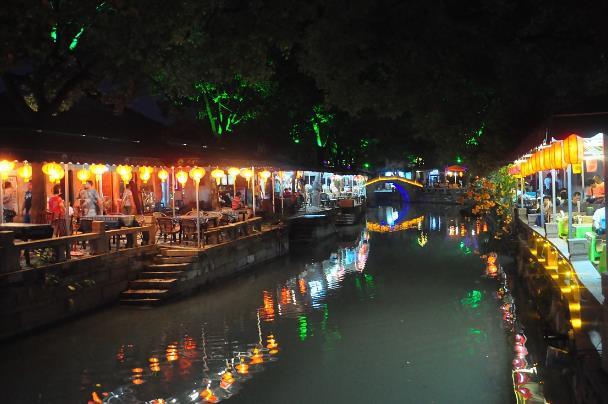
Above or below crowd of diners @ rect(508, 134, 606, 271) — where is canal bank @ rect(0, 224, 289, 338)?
below

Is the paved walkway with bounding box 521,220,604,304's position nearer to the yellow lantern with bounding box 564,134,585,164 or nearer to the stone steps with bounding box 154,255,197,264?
the yellow lantern with bounding box 564,134,585,164

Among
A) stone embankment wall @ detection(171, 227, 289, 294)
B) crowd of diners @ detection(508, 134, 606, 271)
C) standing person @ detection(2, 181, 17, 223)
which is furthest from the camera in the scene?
standing person @ detection(2, 181, 17, 223)

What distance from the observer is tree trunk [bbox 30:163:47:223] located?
49.9 ft

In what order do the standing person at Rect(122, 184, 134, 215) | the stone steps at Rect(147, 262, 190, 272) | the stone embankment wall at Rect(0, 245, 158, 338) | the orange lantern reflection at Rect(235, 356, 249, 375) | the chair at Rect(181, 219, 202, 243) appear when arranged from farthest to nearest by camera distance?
the standing person at Rect(122, 184, 134, 215) < the chair at Rect(181, 219, 202, 243) < the stone steps at Rect(147, 262, 190, 272) < the stone embankment wall at Rect(0, 245, 158, 338) < the orange lantern reflection at Rect(235, 356, 249, 375)

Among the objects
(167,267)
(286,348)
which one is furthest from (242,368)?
(167,267)

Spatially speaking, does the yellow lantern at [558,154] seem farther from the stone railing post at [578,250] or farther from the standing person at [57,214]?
the standing person at [57,214]

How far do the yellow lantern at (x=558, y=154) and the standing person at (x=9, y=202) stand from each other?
50.6 feet

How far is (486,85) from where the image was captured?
691 inches

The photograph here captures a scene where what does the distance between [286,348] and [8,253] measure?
5.69m

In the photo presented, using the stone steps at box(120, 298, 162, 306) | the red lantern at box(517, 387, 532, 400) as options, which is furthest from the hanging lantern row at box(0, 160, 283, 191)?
the red lantern at box(517, 387, 532, 400)

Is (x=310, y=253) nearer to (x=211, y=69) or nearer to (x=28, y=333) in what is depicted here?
(x=211, y=69)

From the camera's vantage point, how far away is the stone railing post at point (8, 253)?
1112 cm

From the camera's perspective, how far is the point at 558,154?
11.1 metres

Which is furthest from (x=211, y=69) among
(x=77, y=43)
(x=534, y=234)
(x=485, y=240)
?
(x=485, y=240)
